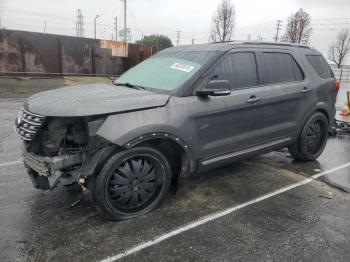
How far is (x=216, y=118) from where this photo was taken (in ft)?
13.4

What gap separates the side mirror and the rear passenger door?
100cm

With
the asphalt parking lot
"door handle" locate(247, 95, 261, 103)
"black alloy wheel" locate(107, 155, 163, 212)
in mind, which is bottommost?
the asphalt parking lot

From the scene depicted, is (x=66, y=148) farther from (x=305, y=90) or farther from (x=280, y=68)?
(x=305, y=90)

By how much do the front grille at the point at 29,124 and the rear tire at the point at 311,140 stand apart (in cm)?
383

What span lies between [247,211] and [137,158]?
1.42 meters

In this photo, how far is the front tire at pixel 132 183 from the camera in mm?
3385

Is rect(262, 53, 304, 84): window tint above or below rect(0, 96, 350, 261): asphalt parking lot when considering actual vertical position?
above

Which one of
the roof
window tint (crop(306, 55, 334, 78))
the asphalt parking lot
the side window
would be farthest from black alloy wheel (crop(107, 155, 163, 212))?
window tint (crop(306, 55, 334, 78))

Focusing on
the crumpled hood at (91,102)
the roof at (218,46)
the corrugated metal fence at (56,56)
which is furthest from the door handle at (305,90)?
the corrugated metal fence at (56,56)

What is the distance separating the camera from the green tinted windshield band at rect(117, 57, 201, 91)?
4016 millimetres

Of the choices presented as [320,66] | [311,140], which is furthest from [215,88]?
[320,66]

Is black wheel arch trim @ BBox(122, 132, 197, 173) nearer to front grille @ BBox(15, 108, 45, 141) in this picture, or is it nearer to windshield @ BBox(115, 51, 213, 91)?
windshield @ BBox(115, 51, 213, 91)

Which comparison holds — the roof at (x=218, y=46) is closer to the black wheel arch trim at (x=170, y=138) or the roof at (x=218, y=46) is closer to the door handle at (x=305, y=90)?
the door handle at (x=305, y=90)

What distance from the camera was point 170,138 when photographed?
145 inches
